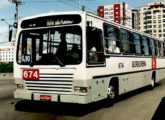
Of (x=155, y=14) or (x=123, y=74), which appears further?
(x=155, y=14)

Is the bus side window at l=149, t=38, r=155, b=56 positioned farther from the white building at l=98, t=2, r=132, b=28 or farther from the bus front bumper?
the white building at l=98, t=2, r=132, b=28

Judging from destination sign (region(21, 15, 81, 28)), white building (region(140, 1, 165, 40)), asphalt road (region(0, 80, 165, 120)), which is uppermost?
white building (region(140, 1, 165, 40))

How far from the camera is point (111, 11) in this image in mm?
170750

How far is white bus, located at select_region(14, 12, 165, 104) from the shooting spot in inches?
293

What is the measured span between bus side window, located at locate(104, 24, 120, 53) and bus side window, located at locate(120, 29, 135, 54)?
49cm

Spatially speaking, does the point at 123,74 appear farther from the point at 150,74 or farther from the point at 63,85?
the point at 150,74

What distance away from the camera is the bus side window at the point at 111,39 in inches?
351

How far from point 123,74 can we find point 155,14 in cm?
15812

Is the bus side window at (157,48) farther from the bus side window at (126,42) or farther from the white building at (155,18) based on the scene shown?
the white building at (155,18)

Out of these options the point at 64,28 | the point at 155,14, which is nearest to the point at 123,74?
the point at 64,28

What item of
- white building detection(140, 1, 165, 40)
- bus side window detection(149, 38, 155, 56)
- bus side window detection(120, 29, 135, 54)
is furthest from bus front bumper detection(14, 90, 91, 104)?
white building detection(140, 1, 165, 40)

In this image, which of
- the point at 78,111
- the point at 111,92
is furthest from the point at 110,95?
the point at 78,111

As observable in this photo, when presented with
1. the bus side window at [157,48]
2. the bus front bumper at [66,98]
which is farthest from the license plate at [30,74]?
the bus side window at [157,48]

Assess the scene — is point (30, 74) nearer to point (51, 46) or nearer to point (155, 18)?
point (51, 46)
